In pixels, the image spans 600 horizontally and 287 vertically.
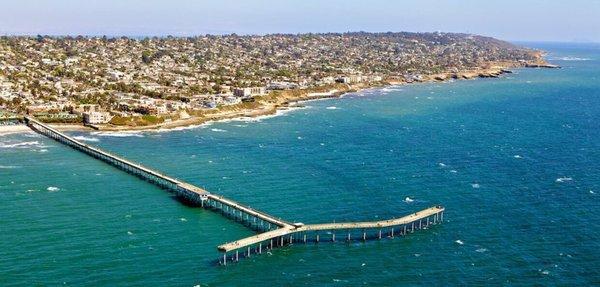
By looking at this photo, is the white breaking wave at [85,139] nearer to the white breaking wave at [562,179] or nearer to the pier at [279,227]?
the pier at [279,227]

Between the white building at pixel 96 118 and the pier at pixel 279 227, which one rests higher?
the white building at pixel 96 118

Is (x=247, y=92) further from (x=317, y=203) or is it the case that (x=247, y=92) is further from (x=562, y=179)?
(x=317, y=203)

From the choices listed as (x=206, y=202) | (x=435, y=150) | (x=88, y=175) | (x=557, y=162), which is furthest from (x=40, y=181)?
(x=557, y=162)

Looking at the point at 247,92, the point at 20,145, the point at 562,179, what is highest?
the point at 247,92

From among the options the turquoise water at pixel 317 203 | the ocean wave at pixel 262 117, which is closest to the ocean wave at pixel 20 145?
the turquoise water at pixel 317 203

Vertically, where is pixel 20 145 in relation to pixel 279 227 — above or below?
above

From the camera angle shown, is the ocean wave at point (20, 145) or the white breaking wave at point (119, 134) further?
the white breaking wave at point (119, 134)

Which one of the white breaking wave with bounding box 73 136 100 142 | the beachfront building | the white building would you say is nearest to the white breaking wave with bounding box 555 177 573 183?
the white breaking wave with bounding box 73 136 100 142

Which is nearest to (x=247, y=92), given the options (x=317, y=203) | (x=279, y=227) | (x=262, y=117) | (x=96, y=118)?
(x=262, y=117)
